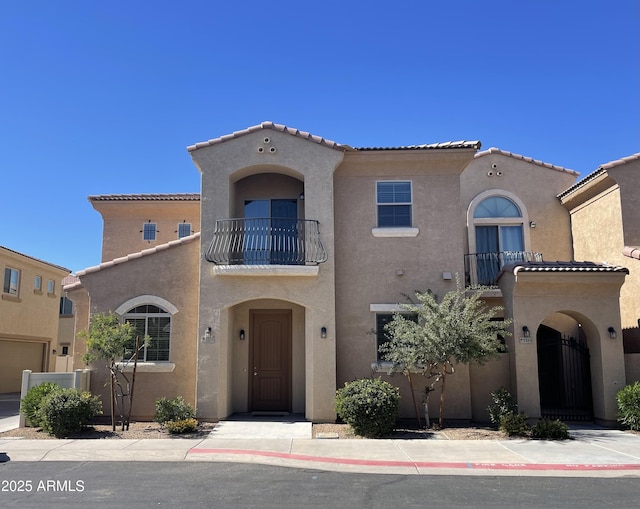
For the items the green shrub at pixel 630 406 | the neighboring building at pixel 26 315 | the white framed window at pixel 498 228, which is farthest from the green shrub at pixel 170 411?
the neighboring building at pixel 26 315

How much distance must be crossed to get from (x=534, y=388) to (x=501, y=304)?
95.1 inches

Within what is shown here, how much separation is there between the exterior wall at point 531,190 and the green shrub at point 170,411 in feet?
34.5

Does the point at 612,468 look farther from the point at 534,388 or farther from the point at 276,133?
the point at 276,133

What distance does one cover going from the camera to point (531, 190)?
17484mm

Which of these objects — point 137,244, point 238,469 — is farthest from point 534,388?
point 137,244

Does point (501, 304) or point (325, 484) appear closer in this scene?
point (325, 484)

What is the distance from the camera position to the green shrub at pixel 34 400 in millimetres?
12758

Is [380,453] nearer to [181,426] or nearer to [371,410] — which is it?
[371,410]

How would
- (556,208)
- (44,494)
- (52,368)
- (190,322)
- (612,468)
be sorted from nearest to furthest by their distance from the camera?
(44,494) → (612,468) → (190,322) → (556,208) → (52,368)

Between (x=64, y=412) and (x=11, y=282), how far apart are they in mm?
14742

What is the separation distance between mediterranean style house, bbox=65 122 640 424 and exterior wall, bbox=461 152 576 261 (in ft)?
5.21

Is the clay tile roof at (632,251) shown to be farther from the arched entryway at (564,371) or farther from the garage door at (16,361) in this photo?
the garage door at (16,361)

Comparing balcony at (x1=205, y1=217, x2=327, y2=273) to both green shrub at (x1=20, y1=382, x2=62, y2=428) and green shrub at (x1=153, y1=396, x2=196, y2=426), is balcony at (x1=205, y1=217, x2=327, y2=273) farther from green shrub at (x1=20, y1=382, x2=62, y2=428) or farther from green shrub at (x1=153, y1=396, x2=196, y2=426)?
green shrub at (x1=20, y1=382, x2=62, y2=428)

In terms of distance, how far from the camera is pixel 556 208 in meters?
17.5
